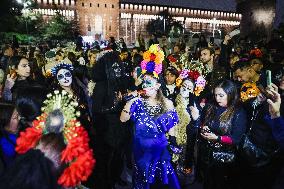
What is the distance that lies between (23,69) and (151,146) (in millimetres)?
3028

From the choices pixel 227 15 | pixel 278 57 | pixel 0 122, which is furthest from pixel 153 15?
pixel 0 122

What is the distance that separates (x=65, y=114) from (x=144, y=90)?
195 centimetres

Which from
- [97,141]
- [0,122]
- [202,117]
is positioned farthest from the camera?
[97,141]

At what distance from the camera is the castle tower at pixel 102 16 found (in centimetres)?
9000

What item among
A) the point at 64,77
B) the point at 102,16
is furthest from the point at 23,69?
the point at 102,16

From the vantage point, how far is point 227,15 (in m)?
103

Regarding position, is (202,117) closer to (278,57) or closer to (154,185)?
(154,185)

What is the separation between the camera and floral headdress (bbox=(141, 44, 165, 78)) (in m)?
4.39

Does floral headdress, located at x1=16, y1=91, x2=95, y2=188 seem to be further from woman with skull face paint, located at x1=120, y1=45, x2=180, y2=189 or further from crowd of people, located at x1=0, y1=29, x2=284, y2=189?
woman with skull face paint, located at x1=120, y1=45, x2=180, y2=189

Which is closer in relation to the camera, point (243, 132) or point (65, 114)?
point (65, 114)

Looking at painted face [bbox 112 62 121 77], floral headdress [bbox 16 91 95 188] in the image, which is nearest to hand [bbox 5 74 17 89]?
painted face [bbox 112 62 121 77]

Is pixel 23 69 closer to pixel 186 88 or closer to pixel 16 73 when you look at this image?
pixel 16 73

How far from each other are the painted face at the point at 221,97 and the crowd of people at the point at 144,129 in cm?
1

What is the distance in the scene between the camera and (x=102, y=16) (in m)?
91.8
